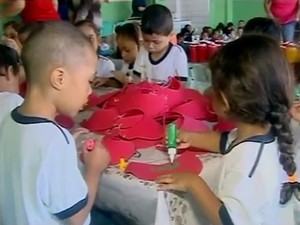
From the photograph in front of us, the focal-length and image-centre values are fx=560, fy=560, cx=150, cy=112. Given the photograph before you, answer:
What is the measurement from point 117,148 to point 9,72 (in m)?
0.48

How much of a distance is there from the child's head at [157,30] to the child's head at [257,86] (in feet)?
3.48

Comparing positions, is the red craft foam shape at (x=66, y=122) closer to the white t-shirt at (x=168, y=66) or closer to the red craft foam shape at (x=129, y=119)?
the red craft foam shape at (x=129, y=119)

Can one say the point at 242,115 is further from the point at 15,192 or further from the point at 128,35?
the point at 128,35

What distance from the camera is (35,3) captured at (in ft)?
8.80

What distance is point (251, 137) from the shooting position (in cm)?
103

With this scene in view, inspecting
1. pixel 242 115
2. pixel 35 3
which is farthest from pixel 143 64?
pixel 242 115

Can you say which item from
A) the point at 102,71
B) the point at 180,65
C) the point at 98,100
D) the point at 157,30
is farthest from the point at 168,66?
the point at 98,100

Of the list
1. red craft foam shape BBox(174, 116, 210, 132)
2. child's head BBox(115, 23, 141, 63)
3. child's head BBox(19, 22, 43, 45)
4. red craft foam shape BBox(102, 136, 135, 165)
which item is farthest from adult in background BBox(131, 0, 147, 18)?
red craft foam shape BBox(102, 136, 135, 165)

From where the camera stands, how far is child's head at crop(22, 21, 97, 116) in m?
0.97

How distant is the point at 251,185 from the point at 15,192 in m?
0.41

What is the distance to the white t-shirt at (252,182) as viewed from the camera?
96cm

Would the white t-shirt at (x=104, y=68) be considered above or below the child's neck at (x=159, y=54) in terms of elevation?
below

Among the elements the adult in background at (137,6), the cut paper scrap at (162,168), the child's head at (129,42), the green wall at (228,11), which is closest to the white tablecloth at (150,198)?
the cut paper scrap at (162,168)

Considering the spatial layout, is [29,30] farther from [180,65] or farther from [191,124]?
[180,65]
